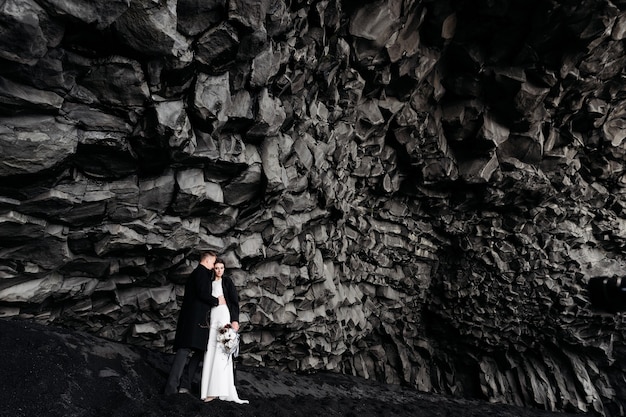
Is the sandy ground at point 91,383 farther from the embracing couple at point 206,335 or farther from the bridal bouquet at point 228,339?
the bridal bouquet at point 228,339

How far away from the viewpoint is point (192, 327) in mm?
6043

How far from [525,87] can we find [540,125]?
1.91m

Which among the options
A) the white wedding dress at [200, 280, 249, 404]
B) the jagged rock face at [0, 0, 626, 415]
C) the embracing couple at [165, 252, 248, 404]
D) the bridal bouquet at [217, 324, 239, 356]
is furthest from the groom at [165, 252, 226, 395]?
the jagged rock face at [0, 0, 626, 415]

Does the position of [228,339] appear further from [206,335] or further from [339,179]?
[339,179]

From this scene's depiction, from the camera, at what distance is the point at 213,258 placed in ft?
21.8

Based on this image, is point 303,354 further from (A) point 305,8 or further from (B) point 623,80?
(B) point 623,80

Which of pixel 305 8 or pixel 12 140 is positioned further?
pixel 305 8

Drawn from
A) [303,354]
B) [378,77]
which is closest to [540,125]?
[378,77]

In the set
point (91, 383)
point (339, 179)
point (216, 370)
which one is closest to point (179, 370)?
point (216, 370)

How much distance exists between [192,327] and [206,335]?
0.25 meters

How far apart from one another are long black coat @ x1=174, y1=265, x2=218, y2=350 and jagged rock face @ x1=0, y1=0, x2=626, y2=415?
1447 millimetres

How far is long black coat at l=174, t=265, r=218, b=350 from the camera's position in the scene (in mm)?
6023

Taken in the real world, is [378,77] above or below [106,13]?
above

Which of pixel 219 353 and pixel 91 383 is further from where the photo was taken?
pixel 219 353
